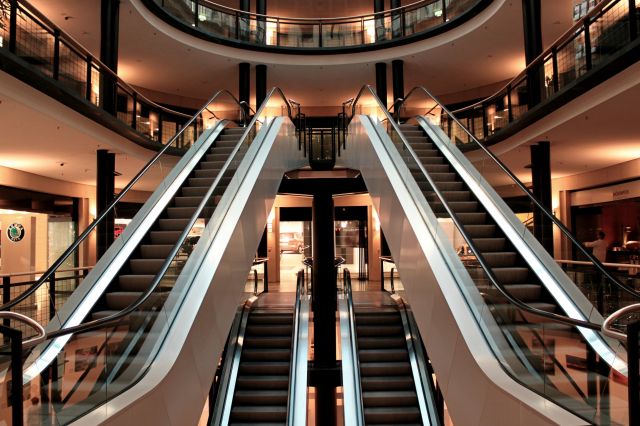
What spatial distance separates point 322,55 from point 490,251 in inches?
518

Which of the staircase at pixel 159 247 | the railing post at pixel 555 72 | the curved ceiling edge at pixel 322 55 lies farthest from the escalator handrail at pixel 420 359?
the curved ceiling edge at pixel 322 55

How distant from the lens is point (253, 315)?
523 inches

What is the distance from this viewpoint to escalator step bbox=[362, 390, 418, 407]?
10469mm

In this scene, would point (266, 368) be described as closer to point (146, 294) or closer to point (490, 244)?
point (490, 244)

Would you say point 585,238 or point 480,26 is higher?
point 480,26

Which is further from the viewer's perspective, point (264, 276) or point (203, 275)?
point (264, 276)

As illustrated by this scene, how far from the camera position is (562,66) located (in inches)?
392

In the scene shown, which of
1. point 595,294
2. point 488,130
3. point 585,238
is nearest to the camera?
point 595,294

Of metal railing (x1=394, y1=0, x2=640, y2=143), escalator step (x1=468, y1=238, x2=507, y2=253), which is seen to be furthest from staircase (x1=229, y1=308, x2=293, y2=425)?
metal railing (x1=394, y1=0, x2=640, y2=143)

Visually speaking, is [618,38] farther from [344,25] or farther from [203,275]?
[344,25]

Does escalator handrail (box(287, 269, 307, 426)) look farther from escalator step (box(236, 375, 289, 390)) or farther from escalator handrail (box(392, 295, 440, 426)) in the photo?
escalator handrail (box(392, 295, 440, 426))

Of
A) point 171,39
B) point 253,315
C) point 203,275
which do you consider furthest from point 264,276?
point 203,275

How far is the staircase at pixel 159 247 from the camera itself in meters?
5.86

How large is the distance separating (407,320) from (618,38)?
7.38m
